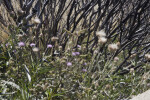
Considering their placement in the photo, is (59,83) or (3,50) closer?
(59,83)

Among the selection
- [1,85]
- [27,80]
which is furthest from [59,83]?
[1,85]

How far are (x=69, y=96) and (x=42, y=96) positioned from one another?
0.92 feet

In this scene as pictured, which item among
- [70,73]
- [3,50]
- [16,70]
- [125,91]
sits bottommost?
[125,91]

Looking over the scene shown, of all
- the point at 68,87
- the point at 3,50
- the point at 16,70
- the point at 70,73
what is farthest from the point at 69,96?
the point at 3,50

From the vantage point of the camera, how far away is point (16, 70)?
209 centimetres

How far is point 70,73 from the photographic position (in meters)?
2.09

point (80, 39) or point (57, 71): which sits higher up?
point (80, 39)

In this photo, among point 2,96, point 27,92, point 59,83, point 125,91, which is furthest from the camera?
point 125,91

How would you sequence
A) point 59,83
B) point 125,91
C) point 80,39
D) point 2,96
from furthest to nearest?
point 80,39 → point 125,91 → point 59,83 → point 2,96

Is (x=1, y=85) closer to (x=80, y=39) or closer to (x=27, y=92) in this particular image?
(x=27, y=92)

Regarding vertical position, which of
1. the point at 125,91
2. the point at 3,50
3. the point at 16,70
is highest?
the point at 3,50

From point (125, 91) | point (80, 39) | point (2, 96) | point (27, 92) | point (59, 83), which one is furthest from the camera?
point (80, 39)

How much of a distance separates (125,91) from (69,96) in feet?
2.58

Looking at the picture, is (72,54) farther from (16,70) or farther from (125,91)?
(125,91)
